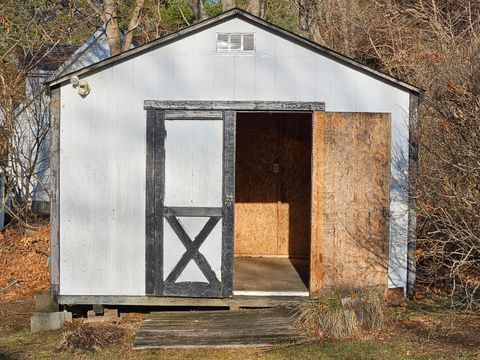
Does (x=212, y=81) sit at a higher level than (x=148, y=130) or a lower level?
higher

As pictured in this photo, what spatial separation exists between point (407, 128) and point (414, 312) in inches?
86.6

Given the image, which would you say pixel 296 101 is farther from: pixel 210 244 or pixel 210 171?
pixel 210 244

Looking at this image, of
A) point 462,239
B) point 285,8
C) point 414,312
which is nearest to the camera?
point 462,239

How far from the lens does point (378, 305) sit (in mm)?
7035

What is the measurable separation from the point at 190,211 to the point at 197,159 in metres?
0.63

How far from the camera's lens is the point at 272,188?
10828 mm

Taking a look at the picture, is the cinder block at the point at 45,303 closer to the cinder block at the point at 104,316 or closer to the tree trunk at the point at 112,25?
the cinder block at the point at 104,316

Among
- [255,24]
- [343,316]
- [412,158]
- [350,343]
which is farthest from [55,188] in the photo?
[412,158]

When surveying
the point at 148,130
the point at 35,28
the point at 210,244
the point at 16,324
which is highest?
the point at 35,28

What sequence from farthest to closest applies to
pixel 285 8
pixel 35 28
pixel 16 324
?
pixel 285 8, pixel 35 28, pixel 16 324

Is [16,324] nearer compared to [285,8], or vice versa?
[16,324]

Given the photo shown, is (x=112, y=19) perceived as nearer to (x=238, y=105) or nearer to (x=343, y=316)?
(x=238, y=105)

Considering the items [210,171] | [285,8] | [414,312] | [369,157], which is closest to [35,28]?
[285,8]

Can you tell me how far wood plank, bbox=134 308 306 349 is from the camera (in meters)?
6.65
